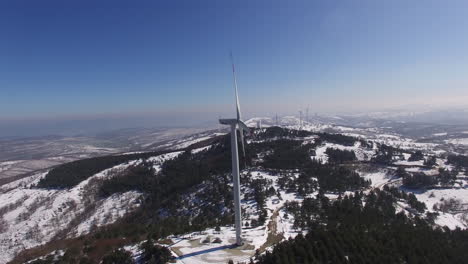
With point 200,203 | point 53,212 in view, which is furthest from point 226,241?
point 53,212

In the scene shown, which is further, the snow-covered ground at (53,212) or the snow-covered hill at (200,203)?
the snow-covered ground at (53,212)

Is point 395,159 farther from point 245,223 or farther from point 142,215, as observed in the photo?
point 142,215

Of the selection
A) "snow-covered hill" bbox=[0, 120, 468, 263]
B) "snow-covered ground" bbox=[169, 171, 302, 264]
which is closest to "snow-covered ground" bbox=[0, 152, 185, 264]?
"snow-covered hill" bbox=[0, 120, 468, 263]

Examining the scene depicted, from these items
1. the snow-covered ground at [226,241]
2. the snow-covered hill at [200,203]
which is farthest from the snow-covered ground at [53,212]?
the snow-covered ground at [226,241]

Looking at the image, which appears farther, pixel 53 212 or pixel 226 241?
pixel 53 212

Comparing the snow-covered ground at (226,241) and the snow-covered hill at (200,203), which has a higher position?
the snow-covered ground at (226,241)

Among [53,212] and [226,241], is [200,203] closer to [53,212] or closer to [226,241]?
[226,241]

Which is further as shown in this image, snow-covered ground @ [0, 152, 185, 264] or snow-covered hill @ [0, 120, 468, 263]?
snow-covered ground @ [0, 152, 185, 264]

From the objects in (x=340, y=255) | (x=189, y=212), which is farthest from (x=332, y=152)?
(x=340, y=255)

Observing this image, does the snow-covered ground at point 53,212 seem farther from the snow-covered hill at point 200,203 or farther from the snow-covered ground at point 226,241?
the snow-covered ground at point 226,241

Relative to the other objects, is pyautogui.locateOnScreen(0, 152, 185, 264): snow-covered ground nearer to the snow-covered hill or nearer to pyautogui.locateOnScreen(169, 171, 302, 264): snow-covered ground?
the snow-covered hill

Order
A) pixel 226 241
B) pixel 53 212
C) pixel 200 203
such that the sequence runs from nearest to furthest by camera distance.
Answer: pixel 226 241
pixel 200 203
pixel 53 212
